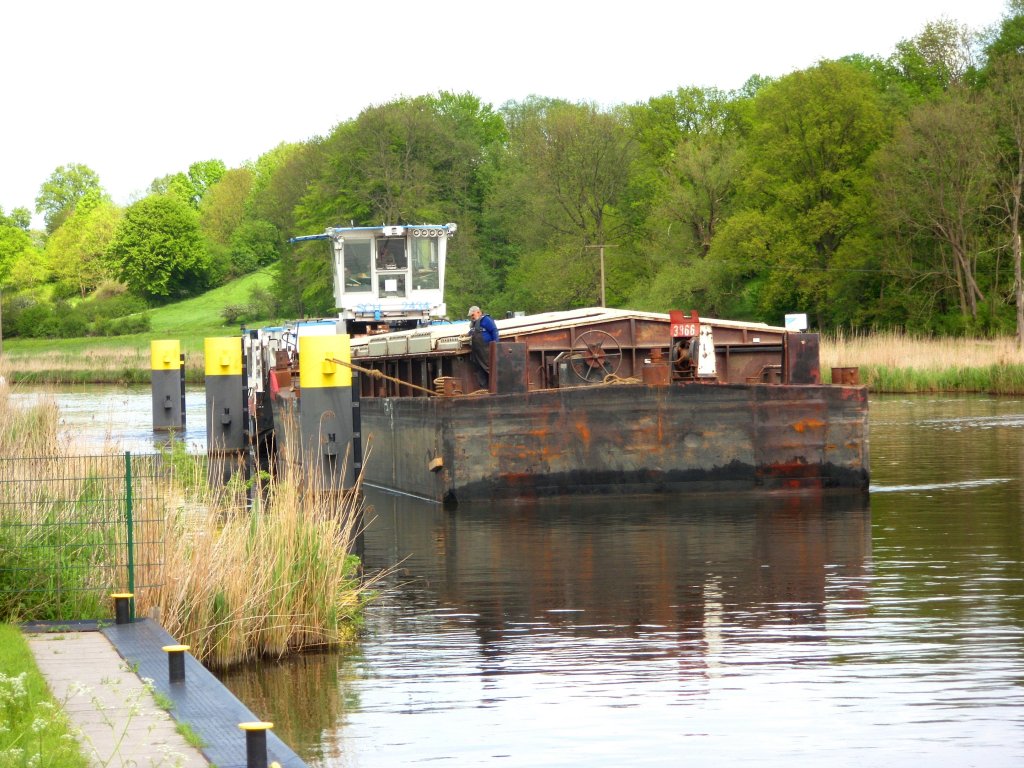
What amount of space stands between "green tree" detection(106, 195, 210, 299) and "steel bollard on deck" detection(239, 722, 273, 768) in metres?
114

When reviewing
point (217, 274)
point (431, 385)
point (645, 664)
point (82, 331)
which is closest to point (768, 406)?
point (431, 385)

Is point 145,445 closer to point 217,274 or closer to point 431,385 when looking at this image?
point 431,385

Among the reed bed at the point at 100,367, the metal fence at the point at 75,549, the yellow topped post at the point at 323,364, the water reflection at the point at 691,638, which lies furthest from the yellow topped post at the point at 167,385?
the reed bed at the point at 100,367

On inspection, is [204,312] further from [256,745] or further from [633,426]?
[256,745]

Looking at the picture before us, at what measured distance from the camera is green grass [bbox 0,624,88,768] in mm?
6590

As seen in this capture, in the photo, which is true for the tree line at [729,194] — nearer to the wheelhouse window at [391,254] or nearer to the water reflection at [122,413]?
the water reflection at [122,413]

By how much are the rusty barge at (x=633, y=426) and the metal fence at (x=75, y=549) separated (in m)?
8.63

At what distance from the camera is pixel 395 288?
103 ft

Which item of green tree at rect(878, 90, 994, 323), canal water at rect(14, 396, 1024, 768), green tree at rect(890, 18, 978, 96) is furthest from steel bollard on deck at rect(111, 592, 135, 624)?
green tree at rect(890, 18, 978, 96)

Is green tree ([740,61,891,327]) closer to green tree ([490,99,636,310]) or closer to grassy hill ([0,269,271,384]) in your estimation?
green tree ([490,99,636,310])

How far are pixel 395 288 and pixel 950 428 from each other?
11730 mm

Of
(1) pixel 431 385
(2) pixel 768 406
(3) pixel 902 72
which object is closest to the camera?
(2) pixel 768 406

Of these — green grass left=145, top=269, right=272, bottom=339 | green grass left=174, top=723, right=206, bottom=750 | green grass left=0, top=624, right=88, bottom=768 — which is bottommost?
green grass left=174, top=723, right=206, bottom=750

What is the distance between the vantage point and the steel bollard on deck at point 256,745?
655 centimetres
